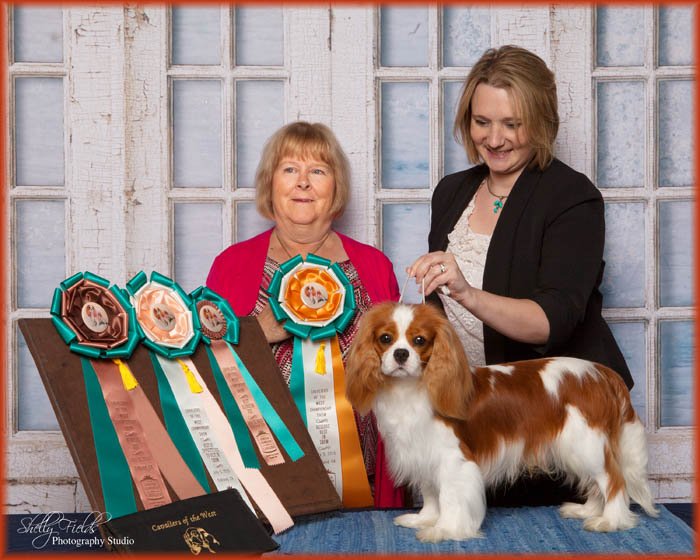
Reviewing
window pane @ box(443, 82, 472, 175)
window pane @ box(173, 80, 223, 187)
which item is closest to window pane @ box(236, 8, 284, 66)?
window pane @ box(173, 80, 223, 187)

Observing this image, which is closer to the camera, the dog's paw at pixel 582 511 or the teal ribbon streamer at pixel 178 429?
the teal ribbon streamer at pixel 178 429

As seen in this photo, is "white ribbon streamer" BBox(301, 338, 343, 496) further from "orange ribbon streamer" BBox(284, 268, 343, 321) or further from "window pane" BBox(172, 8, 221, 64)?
"window pane" BBox(172, 8, 221, 64)

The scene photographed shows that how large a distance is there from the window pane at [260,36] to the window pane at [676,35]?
4.81 ft

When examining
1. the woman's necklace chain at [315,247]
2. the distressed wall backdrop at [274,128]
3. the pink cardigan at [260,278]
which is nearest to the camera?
the pink cardigan at [260,278]

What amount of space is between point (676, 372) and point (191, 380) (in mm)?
2095

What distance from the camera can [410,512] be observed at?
1.95m

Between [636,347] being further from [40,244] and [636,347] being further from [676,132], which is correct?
[40,244]

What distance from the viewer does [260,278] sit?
2.48 meters

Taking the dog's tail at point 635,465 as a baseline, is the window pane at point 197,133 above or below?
above

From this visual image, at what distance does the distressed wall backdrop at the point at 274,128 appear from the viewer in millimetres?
2973

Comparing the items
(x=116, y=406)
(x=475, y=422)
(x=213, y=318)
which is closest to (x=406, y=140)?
(x=213, y=318)

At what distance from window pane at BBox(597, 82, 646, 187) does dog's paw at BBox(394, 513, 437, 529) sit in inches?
67.5

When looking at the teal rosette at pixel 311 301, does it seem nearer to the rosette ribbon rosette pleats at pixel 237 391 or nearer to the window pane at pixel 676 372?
the rosette ribbon rosette pleats at pixel 237 391

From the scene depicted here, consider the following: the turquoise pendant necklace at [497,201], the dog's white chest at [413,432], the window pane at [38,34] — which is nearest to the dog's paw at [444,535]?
the dog's white chest at [413,432]
